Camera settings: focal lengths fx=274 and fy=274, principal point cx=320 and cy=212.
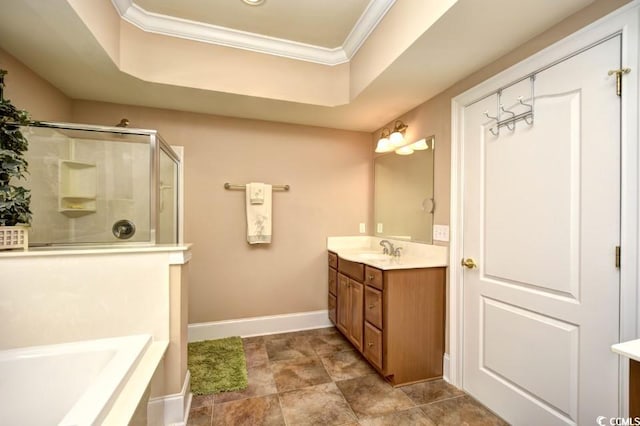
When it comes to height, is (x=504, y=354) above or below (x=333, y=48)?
below

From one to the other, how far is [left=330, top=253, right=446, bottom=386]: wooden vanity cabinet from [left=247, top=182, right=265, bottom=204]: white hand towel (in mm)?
1314

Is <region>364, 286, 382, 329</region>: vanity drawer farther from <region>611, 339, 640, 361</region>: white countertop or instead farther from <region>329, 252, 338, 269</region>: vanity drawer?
<region>611, 339, 640, 361</region>: white countertop

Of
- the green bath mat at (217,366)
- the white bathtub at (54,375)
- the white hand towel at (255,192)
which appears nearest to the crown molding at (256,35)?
the white hand towel at (255,192)

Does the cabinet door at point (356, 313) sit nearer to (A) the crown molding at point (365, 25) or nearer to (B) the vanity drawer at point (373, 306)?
(B) the vanity drawer at point (373, 306)

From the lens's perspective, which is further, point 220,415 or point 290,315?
point 290,315

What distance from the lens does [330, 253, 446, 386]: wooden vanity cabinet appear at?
2.01 m

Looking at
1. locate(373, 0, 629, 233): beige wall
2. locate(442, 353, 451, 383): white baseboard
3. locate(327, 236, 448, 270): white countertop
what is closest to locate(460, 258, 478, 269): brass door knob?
locate(327, 236, 448, 270): white countertop

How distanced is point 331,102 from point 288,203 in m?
1.15

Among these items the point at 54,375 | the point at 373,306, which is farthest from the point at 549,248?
the point at 54,375

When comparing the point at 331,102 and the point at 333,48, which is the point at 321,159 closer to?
the point at 331,102

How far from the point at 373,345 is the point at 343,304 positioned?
59 centimetres

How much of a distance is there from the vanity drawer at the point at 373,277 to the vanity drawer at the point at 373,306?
4cm

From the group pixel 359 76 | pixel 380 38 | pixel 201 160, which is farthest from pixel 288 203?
pixel 380 38

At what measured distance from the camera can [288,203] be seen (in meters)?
3.04
